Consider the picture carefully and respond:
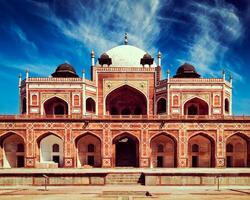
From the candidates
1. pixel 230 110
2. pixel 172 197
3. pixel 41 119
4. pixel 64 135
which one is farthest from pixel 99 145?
pixel 230 110

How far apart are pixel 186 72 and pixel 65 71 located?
45.9 ft

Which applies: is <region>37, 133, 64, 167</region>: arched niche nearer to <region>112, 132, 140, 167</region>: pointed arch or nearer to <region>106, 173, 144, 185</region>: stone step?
<region>112, 132, 140, 167</region>: pointed arch

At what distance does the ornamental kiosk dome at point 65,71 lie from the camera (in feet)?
104

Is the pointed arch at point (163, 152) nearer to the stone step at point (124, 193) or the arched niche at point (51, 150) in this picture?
the arched niche at point (51, 150)

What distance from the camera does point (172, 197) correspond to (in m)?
13.6

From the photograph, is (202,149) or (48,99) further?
(48,99)

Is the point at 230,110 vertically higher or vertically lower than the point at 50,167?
higher

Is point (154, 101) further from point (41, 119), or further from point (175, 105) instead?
point (41, 119)

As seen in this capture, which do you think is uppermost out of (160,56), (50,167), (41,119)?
(160,56)

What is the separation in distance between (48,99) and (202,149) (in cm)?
1627

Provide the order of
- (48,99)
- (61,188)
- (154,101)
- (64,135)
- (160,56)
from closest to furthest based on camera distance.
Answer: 1. (61,188)
2. (64,135)
3. (48,99)
4. (154,101)
5. (160,56)

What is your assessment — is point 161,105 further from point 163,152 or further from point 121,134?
point 121,134

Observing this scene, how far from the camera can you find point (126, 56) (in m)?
36.8

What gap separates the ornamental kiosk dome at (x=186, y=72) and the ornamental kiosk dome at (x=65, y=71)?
40.2 feet
